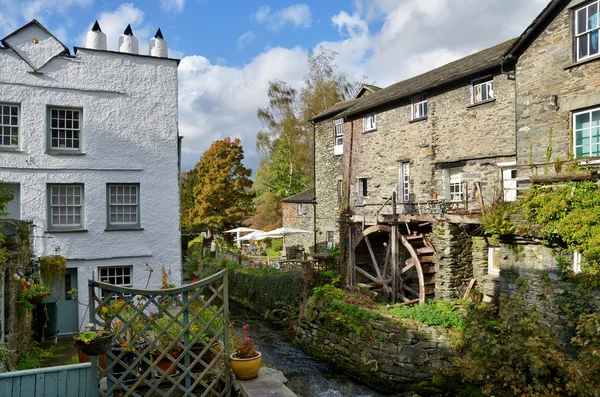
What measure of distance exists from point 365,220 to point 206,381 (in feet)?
39.0

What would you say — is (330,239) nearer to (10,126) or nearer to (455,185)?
(455,185)

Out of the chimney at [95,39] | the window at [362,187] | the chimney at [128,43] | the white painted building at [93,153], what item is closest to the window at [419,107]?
the window at [362,187]

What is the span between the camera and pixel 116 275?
13656 millimetres

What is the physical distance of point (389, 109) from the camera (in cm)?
2077

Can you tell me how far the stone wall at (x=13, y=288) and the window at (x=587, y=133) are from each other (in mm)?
12763

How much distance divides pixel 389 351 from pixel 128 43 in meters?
12.0

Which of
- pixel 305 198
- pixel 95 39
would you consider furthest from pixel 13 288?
pixel 305 198

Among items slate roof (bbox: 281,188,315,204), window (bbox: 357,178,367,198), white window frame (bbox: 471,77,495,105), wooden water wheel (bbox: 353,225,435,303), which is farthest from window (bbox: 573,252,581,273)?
slate roof (bbox: 281,188,315,204)

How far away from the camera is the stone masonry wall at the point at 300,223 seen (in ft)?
91.6

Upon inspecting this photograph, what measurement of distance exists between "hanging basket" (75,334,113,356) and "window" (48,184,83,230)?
26.8 ft

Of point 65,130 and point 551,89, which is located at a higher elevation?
point 551,89

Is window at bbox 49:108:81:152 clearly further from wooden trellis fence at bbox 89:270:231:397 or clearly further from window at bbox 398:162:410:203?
window at bbox 398:162:410:203

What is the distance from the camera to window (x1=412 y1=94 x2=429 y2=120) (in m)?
18.9

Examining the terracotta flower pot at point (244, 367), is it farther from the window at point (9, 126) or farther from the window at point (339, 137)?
the window at point (339, 137)
